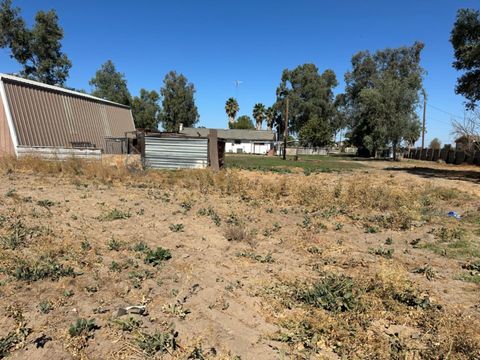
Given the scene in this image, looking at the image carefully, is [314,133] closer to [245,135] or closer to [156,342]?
[245,135]

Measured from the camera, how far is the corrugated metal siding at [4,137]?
16953mm

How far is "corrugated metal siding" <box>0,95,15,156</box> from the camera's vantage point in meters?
17.0

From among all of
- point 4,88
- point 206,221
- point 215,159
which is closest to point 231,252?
point 206,221

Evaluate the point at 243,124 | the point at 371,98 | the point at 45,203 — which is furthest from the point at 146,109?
the point at 45,203

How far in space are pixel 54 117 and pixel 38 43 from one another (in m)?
24.1

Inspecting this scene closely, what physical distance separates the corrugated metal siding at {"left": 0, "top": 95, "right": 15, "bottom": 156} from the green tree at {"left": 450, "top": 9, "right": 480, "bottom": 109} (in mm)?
25273

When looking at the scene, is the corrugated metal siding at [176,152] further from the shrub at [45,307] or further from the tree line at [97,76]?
the tree line at [97,76]

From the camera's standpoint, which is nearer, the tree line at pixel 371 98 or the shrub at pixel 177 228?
the shrub at pixel 177 228

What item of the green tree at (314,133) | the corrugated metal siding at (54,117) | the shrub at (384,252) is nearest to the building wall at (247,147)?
the green tree at (314,133)

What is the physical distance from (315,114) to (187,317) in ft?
216

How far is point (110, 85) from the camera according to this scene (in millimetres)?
56906

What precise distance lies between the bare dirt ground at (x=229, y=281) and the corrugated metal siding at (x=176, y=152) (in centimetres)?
791

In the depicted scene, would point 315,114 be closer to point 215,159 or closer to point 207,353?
point 215,159

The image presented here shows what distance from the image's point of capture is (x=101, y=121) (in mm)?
25266
